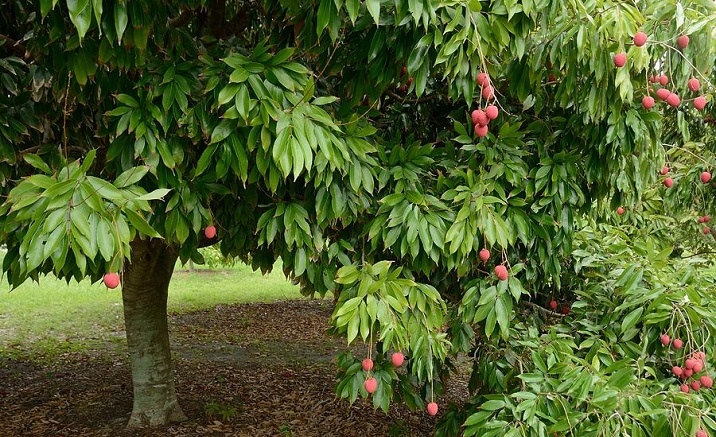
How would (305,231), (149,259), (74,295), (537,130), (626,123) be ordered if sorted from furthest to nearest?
(74,295), (149,259), (537,130), (626,123), (305,231)

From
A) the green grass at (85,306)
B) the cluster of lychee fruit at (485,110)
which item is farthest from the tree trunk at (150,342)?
the cluster of lychee fruit at (485,110)

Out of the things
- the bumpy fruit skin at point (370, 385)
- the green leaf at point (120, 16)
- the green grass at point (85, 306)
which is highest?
the green leaf at point (120, 16)

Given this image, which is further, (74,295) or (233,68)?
(74,295)

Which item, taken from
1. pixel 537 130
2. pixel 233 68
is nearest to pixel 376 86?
pixel 233 68

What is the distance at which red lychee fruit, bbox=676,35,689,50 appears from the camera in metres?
2.51

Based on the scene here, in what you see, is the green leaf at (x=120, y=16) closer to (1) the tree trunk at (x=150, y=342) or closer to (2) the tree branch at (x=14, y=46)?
(2) the tree branch at (x=14, y=46)

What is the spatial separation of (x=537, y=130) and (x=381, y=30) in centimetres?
119

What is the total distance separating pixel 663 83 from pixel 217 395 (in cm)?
537

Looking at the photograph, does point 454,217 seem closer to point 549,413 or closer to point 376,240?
point 376,240

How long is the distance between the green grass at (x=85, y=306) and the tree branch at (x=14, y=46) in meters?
3.95

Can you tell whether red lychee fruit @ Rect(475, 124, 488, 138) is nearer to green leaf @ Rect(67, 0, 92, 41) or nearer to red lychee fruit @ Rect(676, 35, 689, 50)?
red lychee fruit @ Rect(676, 35, 689, 50)

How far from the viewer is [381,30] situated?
2.46 meters

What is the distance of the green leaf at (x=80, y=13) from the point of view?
170 centimetres

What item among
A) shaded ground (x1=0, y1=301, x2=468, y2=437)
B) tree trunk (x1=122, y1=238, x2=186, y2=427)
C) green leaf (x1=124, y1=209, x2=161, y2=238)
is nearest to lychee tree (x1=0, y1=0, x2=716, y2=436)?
green leaf (x1=124, y1=209, x2=161, y2=238)
